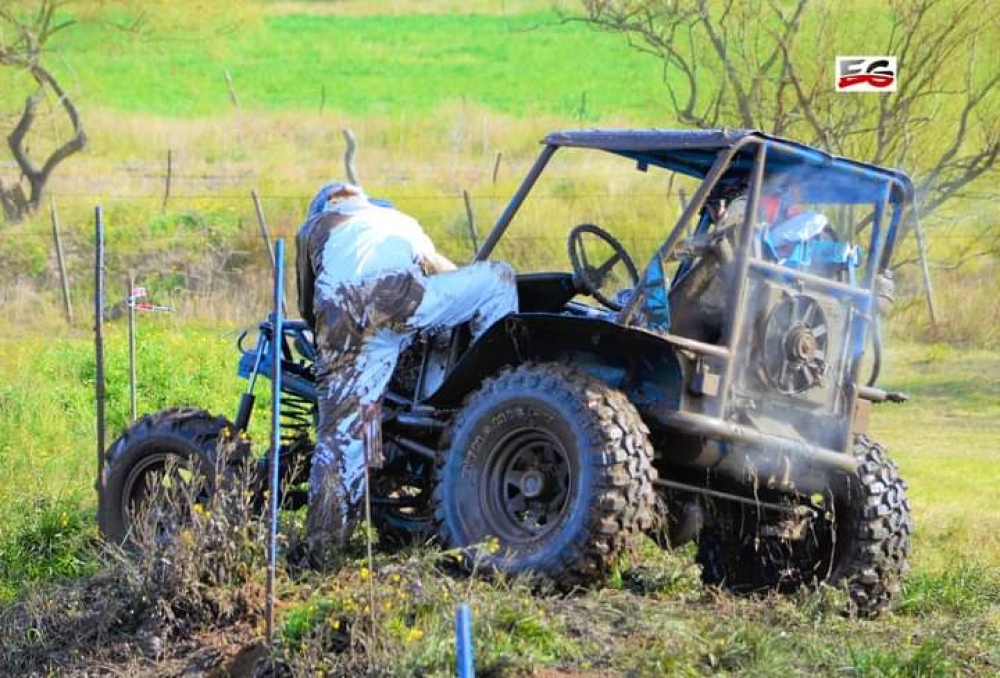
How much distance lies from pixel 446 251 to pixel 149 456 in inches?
652

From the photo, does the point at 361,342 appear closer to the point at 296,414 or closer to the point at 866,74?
the point at 296,414

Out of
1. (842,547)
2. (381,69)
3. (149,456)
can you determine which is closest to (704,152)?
(842,547)

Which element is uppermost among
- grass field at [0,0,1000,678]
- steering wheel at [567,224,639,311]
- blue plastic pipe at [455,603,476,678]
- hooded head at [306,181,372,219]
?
hooded head at [306,181,372,219]

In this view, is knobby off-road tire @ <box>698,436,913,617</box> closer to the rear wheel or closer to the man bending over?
the rear wheel

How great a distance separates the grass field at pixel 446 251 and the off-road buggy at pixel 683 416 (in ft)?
1.16

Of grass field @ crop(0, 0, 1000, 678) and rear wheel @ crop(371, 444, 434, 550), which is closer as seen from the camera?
grass field @ crop(0, 0, 1000, 678)

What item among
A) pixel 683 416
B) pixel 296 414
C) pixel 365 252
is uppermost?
pixel 365 252

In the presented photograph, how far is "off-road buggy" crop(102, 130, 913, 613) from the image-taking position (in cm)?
816

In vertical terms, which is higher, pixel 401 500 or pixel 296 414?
pixel 296 414

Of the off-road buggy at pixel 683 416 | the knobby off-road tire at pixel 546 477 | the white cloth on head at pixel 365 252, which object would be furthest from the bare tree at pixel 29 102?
the knobby off-road tire at pixel 546 477

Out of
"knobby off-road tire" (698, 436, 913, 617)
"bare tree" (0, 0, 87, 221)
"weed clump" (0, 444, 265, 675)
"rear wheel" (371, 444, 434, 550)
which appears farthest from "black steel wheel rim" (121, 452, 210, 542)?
"bare tree" (0, 0, 87, 221)

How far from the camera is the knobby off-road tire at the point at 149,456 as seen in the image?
31.0 feet

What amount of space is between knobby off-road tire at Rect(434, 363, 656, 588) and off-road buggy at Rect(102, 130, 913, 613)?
0.01m

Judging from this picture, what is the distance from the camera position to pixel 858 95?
22359 mm
